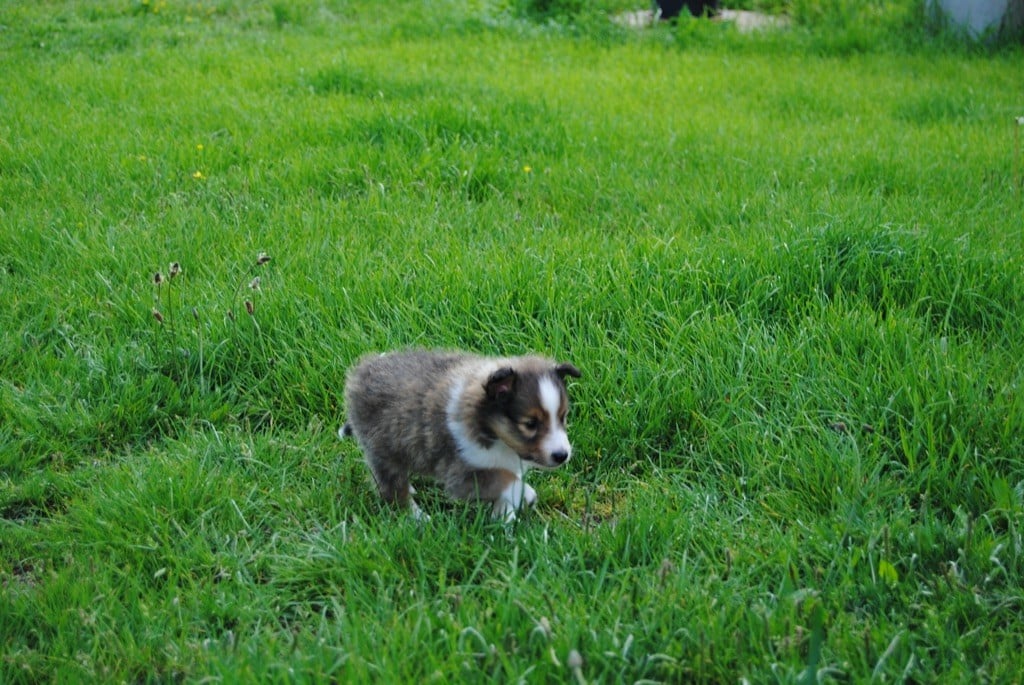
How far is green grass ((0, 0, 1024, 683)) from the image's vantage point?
2.89 metres

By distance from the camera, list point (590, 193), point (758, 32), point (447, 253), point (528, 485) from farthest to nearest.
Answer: point (758, 32) → point (590, 193) → point (447, 253) → point (528, 485)

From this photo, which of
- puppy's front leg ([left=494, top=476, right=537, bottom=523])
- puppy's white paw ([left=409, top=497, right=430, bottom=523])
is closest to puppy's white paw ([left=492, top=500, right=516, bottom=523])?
puppy's front leg ([left=494, top=476, right=537, bottom=523])

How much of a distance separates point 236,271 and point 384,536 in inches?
86.8

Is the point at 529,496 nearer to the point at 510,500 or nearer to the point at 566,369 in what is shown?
the point at 510,500

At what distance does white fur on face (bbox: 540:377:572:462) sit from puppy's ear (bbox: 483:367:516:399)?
0.34ft

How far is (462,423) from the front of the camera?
349 cm

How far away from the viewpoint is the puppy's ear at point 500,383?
10.9ft

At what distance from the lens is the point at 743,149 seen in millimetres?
6883

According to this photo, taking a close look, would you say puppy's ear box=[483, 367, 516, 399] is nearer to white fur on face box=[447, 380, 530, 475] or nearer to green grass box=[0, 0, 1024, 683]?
white fur on face box=[447, 380, 530, 475]

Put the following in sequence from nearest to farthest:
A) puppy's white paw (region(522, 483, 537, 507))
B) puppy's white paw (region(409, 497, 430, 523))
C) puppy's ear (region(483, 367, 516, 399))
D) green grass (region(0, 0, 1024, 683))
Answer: green grass (region(0, 0, 1024, 683)) < puppy's ear (region(483, 367, 516, 399)) < puppy's white paw (region(409, 497, 430, 523)) < puppy's white paw (region(522, 483, 537, 507))

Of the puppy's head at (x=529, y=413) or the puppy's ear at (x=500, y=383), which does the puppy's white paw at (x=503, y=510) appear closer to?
the puppy's head at (x=529, y=413)

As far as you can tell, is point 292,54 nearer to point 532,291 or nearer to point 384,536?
point 532,291

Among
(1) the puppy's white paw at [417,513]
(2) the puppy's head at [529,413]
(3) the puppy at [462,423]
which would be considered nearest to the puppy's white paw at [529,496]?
(3) the puppy at [462,423]

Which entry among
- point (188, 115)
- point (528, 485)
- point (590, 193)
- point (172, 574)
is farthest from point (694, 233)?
point (188, 115)
